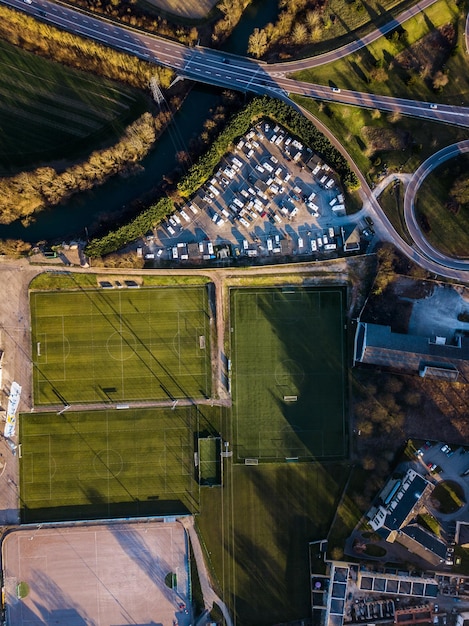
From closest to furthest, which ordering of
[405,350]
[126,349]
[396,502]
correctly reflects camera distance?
[396,502] → [405,350] → [126,349]

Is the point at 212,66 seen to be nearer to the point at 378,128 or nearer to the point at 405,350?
the point at 378,128

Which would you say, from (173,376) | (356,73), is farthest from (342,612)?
(356,73)

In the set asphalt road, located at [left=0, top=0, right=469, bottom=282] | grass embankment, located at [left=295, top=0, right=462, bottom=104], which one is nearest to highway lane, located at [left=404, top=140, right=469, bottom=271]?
asphalt road, located at [left=0, top=0, right=469, bottom=282]

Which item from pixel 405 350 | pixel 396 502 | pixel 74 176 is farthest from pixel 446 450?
pixel 74 176

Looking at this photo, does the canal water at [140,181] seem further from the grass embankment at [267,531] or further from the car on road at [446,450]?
the car on road at [446,450]

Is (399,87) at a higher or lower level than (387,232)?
higher

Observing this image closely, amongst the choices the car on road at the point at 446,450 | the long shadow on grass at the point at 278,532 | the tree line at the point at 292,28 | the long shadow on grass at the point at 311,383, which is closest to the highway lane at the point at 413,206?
the long shadow on grass at the point at 311,383
